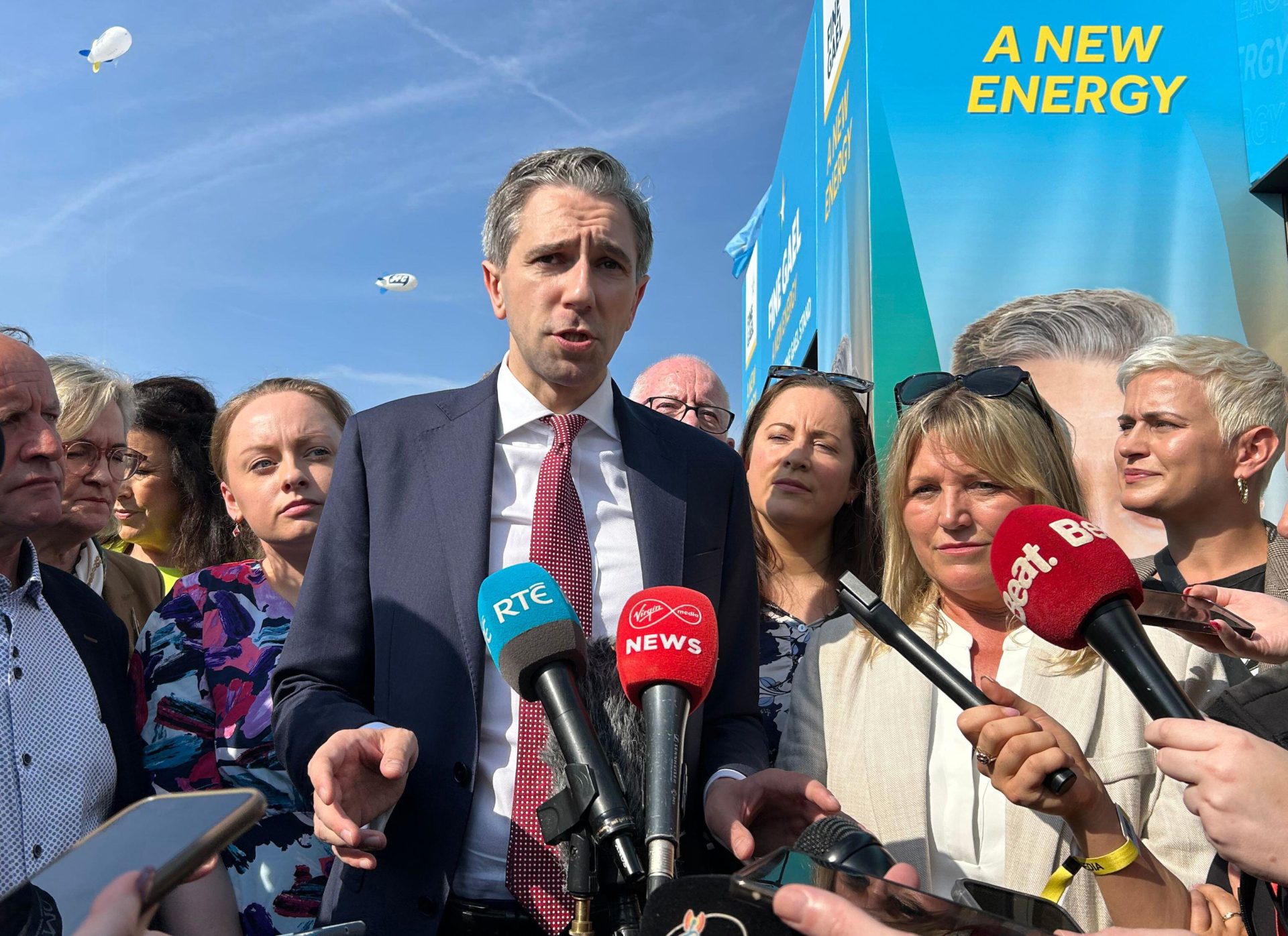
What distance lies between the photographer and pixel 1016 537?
1.95 m

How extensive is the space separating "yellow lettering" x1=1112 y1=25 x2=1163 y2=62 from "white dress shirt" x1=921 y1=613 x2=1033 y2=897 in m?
3.81

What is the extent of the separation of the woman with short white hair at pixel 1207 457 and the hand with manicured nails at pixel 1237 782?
2.25m

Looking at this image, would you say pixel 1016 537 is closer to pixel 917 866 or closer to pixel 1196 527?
pixel 917 866

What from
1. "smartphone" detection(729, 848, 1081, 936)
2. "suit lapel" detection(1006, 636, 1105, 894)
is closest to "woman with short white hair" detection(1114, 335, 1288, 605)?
"suit lapel" detection(1006, 636, 1105, 894)

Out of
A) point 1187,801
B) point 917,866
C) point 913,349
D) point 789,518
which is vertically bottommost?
point 917,866

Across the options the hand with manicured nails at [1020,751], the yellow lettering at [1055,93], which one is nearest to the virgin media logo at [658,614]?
the hand with manicured nails at [1020,751]

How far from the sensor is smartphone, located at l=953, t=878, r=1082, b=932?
1388 mm

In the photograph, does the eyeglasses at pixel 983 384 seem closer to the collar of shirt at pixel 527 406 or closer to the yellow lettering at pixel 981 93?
the collar of shirt at pixel 527 406

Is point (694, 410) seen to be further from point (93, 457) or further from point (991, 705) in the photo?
point (991, 705)

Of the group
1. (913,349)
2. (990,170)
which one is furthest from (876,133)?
(913,349)

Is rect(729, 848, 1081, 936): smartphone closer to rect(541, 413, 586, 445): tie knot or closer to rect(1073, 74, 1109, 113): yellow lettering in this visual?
rect(541, 413, 586, 445): tie knot

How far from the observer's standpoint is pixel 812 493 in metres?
3.64

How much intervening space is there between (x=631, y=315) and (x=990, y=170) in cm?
346

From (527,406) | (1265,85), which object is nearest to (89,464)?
(527,406)
